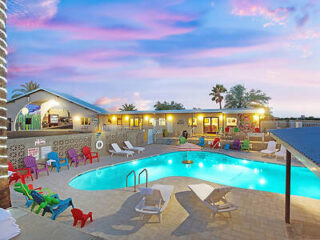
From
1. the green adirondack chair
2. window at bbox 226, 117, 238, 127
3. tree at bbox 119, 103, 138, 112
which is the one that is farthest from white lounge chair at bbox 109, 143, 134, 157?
tree at bbox 119, 103, 138, 112

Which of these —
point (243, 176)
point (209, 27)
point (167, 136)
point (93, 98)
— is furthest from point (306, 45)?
point (93, 98)

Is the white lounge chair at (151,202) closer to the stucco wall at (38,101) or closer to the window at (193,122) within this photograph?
the window at (193,122)

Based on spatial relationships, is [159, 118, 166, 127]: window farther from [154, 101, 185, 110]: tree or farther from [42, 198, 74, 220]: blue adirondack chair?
[154, 101, 185, 110]: tree

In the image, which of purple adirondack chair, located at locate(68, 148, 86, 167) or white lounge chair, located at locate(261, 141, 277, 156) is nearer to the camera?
purple adirondack chair, located at locate(68, 148, 86, 167)

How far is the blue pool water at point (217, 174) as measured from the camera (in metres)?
9.38

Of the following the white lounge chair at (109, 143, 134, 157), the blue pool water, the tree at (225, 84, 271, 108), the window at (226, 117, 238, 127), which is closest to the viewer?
the blue pool water

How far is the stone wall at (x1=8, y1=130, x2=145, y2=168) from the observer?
369 inches

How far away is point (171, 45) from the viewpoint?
21.4 meters

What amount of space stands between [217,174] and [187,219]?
23.2 ft

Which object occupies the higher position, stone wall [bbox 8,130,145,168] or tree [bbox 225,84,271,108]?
tree [bbox 225,84,271,108]

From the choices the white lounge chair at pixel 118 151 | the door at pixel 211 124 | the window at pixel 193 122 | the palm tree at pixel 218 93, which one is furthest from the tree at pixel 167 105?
the white lounge chair at pixel 118 151

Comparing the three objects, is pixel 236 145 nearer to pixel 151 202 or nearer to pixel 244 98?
pixel 151 202

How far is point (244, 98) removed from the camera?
4616cm

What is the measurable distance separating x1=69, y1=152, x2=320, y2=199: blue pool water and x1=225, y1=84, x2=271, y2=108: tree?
114ft
